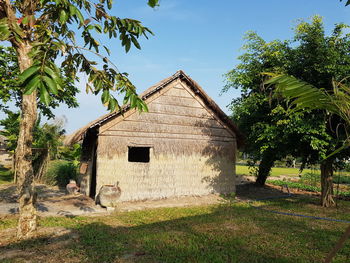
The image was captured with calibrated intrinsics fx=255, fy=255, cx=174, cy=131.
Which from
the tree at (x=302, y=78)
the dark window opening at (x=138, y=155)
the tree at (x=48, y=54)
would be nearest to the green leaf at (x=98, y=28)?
the tree at (x=48, y=54)

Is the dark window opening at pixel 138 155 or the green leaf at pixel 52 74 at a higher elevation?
the green leaf at pixel 52 74

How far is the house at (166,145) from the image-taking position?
33.5ft

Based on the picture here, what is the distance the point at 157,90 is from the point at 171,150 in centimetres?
273

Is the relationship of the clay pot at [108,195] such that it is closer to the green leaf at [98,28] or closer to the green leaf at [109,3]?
the green leaf at [109,3]

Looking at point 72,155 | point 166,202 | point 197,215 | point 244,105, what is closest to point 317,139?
point 244,105

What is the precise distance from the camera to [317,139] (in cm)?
873

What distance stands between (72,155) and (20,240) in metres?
13.9

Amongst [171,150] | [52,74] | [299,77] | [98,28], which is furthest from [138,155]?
[52,74]

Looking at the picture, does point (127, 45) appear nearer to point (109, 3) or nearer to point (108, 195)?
point (109, 3)

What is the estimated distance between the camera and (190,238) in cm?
614

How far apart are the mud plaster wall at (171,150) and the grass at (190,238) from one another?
72.7 inches

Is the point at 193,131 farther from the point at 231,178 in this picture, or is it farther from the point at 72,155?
the point at 72,155

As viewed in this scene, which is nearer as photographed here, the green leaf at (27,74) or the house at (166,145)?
the green leaf at (27,74)

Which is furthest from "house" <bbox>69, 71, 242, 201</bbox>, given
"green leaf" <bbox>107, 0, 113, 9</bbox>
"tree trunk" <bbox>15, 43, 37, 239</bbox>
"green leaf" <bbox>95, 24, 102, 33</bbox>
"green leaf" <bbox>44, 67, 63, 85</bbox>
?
"green leaf" <bbox>44, 67, 63, 85</bbox>
